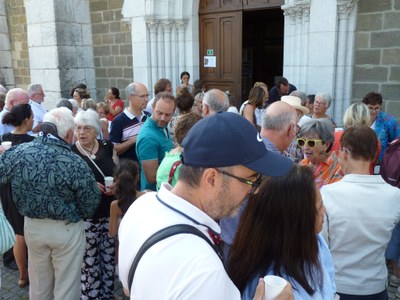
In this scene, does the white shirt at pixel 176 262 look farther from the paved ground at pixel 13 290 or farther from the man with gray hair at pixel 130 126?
the man with gray hair at pixel 130 126

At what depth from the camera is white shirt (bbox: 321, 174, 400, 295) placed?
1.94 metres

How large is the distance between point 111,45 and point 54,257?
6.43 meters

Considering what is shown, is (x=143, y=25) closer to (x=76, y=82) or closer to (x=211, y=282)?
(x=76, y=82)

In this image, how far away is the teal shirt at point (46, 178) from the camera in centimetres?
240

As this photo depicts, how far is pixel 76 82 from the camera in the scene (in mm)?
8219

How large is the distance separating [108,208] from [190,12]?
5.33 m

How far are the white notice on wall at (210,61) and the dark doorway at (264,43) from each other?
3.08 metres

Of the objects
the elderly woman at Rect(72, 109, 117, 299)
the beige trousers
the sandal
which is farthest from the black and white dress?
the sandal

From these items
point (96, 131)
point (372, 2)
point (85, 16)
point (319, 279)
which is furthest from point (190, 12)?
point (319, 279)

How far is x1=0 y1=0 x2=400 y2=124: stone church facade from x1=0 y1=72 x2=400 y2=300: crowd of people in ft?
6.11

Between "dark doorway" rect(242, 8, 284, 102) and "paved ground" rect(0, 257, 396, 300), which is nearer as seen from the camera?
"paved ground" rect(0, 257, 396, 300)

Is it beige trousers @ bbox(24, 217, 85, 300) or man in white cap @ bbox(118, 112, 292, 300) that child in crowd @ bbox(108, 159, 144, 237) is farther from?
man in white cap @ bbox(118, 112, 292, 300)

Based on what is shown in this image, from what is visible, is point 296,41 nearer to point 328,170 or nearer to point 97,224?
point 328,170

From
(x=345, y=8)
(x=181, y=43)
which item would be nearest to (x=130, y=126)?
(x=345, y=8)
